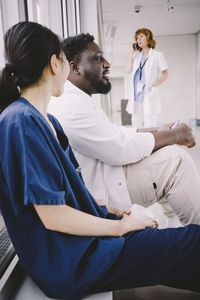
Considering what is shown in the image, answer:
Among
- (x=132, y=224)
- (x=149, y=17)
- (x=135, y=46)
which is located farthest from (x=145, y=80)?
(x=132, y=224)

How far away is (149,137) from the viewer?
115cm

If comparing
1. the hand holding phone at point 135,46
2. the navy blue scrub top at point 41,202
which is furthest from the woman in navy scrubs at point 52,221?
the hand holding phone at point 135,46

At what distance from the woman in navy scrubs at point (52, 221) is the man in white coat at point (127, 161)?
353 millimetres

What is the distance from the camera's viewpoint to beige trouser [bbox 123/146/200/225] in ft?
3.51

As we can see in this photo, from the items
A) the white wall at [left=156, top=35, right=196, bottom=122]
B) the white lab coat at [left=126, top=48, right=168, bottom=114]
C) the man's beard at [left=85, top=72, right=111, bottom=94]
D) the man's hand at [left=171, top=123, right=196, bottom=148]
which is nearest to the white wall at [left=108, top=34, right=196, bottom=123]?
the white wall at [left=156, top=35, right=196, bottom=122]

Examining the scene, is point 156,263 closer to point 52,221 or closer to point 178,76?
point 52,221

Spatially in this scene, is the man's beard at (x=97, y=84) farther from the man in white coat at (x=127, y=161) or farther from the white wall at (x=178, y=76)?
the white wall at (x=178, y=76)

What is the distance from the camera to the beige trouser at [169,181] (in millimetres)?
1069

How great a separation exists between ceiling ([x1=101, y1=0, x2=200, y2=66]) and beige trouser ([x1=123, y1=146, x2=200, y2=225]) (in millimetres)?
3795

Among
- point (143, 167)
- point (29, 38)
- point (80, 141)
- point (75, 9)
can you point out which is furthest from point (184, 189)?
point (75, 9)

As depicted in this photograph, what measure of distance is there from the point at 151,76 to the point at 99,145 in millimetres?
2931

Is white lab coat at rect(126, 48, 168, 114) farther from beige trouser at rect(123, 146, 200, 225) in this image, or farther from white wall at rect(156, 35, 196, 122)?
white wall at rect(156, 35, 196, 122)

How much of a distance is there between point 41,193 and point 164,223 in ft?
4.15

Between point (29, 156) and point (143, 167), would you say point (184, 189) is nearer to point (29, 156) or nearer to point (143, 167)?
point (143, 167)
